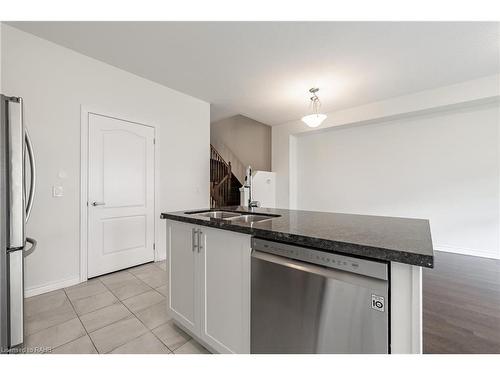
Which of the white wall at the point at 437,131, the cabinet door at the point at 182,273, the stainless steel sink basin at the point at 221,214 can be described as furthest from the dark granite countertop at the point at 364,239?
the white wall at the point at 437,131

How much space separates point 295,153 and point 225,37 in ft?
11.7

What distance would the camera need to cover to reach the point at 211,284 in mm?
1381

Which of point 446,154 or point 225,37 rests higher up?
point 225,37

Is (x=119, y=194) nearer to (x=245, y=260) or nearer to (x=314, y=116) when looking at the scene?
→ (x=245, y=260)

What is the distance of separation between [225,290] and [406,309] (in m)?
0.89

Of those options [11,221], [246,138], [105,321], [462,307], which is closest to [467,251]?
[462,307]

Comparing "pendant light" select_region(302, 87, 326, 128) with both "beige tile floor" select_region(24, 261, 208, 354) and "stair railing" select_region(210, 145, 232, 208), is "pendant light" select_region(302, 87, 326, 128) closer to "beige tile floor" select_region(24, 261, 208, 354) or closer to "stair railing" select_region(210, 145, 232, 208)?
"stair railing" select_region(210, 145, 232, 208)

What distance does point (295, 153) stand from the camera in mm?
5496

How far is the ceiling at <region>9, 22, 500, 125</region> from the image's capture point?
7.11ft

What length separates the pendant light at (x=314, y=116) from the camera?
133 inches

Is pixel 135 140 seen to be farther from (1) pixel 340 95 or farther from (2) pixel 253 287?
(1) pixel 340 95

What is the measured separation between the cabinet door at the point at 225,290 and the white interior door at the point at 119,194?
1.99m

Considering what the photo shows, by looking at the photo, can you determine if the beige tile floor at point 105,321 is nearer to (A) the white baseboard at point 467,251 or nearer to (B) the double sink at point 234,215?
(B) the double sink at point 234,215
